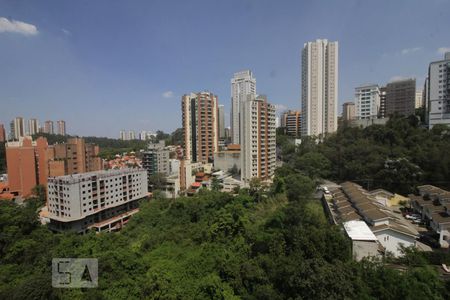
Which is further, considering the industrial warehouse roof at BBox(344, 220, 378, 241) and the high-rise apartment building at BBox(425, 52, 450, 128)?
the high-rise apartment building at BBox(425, 52, 450, 128)

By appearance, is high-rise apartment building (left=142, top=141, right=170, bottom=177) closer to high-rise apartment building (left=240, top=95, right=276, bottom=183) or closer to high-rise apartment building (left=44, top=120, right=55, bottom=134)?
high-rise apartment building (left=240, top=95, right=276, bottom=183)

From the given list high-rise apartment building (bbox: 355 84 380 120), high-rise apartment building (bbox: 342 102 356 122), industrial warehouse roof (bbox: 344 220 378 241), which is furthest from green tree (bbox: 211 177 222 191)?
high-rise apartment building (bbox: 342 102 356 122)

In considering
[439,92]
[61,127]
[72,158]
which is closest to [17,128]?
[61,127]

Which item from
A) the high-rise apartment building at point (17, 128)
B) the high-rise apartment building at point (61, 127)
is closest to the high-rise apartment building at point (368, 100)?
the high-rise apartment building at point (17, 128)

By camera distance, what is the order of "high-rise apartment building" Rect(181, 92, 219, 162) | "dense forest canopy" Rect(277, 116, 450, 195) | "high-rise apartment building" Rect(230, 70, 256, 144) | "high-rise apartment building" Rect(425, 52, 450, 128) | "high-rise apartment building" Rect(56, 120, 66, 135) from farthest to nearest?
"high-rise apartment building" Rect(56, 120, 66, 135)
"high-rise apartment building" Rect(230, 70, 256, 144)
"high-rise apartment building" Rect(181, 92, 219, 162)
"high-rise apartment building" Rect(425, 52, 450, 128)
"dense forest canopy" Rect(277, 116, 450, 195)

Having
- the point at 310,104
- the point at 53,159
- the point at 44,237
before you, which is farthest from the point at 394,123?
the point at 53,159

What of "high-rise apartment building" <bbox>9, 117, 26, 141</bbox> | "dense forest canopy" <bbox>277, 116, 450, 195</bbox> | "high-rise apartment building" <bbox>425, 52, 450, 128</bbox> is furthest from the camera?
"high-rise apartment building" <bbox>9, 117, 26, 141</bbox>

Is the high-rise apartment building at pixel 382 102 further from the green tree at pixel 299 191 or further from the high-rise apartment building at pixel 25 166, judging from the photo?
the high-rise apartment building at pixel 25 166
